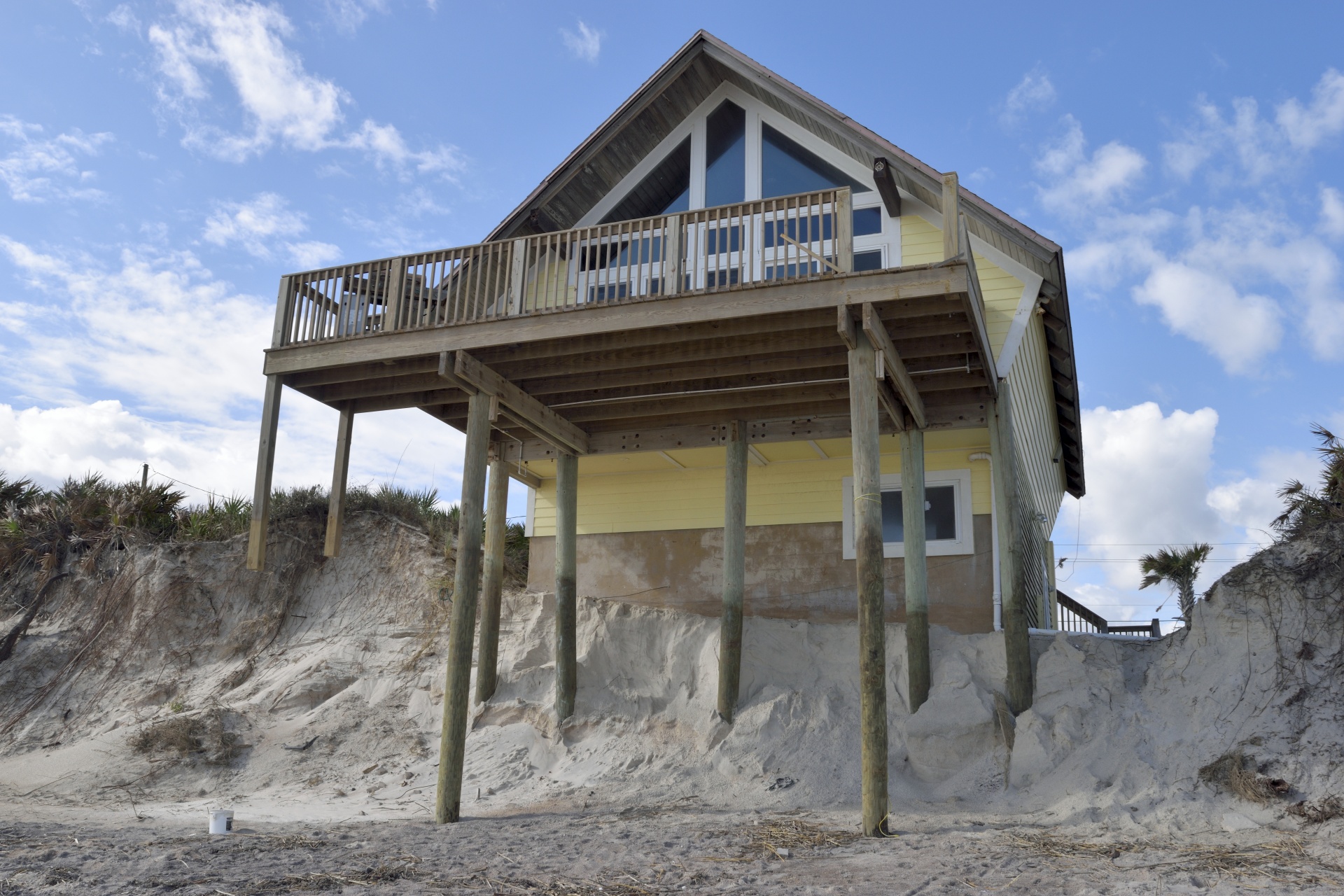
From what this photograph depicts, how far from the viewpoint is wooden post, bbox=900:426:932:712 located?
11.7 metres

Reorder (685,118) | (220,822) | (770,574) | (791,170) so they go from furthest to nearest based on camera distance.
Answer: (685,118) < (791,170) < (770,574) < (220,822)

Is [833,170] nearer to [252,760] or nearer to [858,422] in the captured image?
[858,422]

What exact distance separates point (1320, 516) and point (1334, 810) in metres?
4.07

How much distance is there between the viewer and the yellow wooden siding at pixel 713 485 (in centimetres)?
1352

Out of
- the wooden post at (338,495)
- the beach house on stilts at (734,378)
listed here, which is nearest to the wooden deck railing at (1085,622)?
the beach house on stilts at (734,378)

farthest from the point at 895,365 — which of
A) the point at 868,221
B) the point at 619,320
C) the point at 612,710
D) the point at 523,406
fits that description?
the point at 612,710

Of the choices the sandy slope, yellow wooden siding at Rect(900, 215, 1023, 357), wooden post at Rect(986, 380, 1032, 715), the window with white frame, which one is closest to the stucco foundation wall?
the sandy slope

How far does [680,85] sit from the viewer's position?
1523cm

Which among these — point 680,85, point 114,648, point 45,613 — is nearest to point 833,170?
point 680,85

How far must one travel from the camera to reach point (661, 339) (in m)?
10.9

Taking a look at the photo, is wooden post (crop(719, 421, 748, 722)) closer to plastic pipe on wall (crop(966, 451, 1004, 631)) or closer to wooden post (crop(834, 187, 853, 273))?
plastic pipe on wall (crop(966, 451, 1004, 631))

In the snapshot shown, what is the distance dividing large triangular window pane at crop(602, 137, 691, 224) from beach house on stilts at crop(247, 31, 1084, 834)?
0.14 feet

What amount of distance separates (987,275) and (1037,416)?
126 inches

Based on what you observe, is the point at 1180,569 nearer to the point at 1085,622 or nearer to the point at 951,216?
the point at 1085,622
